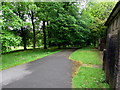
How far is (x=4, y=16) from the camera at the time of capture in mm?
5867

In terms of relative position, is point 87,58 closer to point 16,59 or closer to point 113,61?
point 113,61

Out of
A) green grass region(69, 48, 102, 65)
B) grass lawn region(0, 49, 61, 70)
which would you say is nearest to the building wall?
green grass region(69, 48, 102, 65)

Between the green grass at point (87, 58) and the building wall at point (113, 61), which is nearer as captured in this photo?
the building wall at point (113, 61)

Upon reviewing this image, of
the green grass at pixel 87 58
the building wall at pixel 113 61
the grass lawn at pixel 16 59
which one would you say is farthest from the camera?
the green grass at pixel 87 58


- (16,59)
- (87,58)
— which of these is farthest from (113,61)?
(16,59)

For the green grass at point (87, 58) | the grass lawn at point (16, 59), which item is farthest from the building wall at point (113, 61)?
the grass lawn at point (16, 59)

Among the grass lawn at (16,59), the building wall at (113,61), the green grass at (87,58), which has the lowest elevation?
the grass lawn at (16,59)

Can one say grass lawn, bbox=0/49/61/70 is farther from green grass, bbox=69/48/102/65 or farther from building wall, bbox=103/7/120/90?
building wall, bbox=103/7/120/90

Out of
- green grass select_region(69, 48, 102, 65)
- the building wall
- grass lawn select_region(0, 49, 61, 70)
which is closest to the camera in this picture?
the building wall

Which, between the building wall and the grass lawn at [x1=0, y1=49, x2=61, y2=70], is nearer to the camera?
the building wall

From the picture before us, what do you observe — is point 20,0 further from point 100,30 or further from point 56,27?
point 100,30

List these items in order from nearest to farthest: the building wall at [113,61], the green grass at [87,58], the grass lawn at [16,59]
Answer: the building wall at [113,61], the grass lawn at [16,59], the green grass at [87,58]

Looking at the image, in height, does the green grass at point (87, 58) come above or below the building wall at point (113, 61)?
below

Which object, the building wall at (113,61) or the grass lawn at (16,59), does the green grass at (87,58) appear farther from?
the grass lawn at (16,59)
